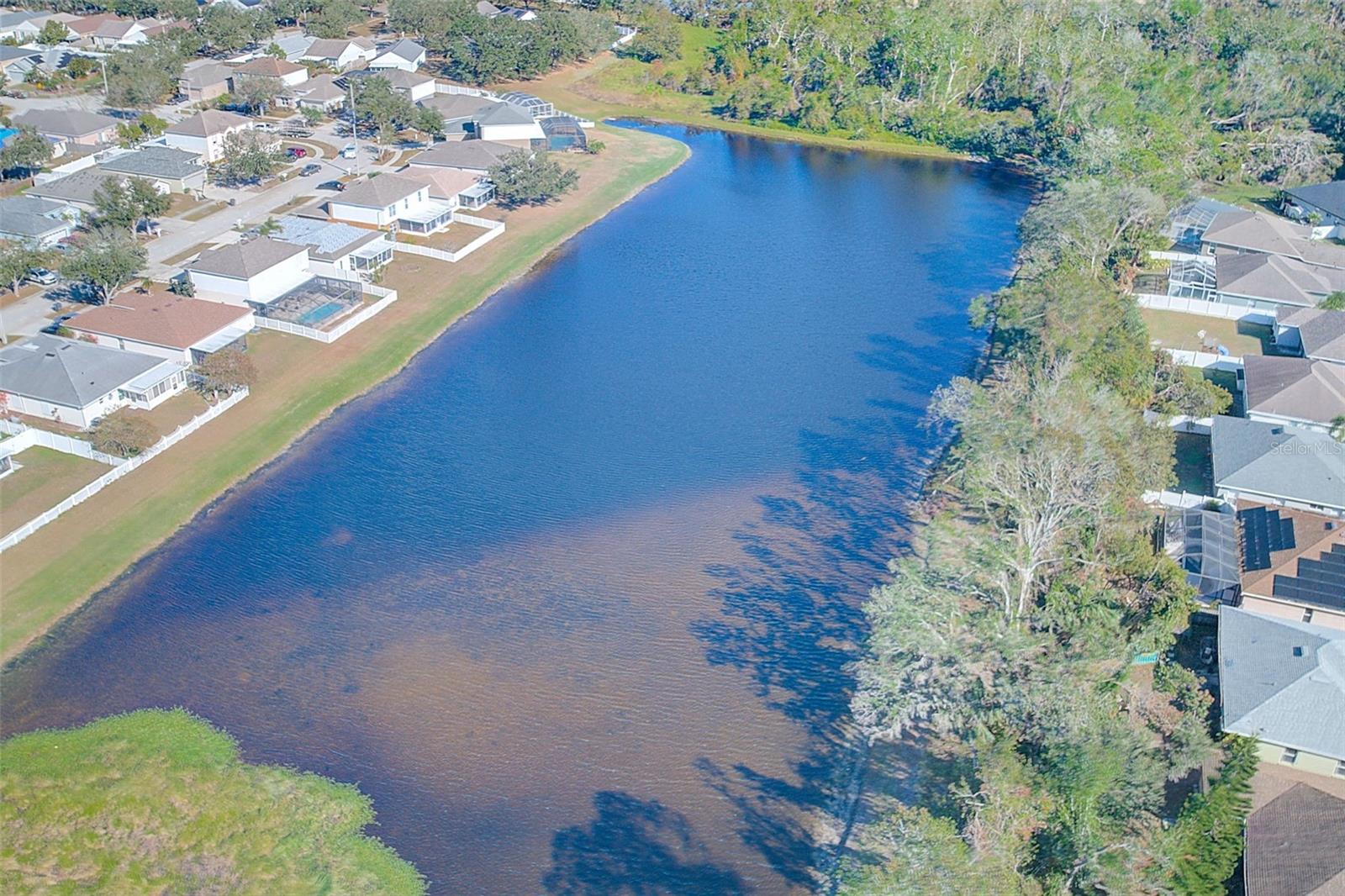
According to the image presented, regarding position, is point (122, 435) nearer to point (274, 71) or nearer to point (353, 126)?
point (353, 126)

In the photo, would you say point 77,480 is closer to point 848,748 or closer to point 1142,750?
point 848,748

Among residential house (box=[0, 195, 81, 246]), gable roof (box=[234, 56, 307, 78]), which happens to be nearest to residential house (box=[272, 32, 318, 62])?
gable roof (box=[234, 56, 307, 78])

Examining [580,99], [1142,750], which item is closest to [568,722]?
[1142,750]

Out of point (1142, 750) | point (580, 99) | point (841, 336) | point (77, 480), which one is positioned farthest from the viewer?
point (580, 99)

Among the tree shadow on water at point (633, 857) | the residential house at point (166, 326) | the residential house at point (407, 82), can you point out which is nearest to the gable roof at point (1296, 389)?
the tree shadow on water at point (633, 857)

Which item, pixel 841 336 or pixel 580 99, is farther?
pixel 580 99

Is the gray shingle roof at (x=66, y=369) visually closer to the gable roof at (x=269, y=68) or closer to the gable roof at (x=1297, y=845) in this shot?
the gable roof at (x=1297, y=845)

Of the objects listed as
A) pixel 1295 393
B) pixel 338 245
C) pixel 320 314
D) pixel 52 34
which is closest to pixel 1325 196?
pixel 1295 393
